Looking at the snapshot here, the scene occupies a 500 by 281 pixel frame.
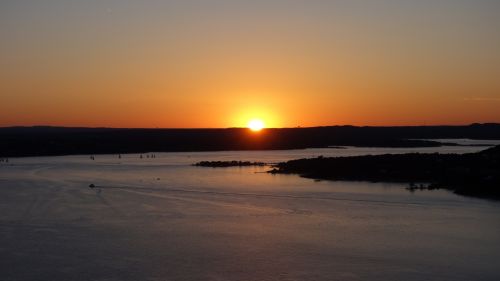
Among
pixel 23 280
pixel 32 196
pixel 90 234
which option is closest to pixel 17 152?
pixel 32 196

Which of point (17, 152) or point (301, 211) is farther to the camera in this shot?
point (17, 152)

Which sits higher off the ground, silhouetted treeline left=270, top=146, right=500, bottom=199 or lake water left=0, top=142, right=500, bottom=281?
silhouetted treeline left=270, top=146, right=500, bottom=199

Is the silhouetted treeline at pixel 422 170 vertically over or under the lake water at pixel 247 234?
over

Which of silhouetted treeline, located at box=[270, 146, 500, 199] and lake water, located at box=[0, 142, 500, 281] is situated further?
silhouetted treeline, located at box=[270, 146, 500, 199]

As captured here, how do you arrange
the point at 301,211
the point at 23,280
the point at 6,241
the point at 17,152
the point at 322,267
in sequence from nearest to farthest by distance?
the point at 23,280 < the point at 322,267 < the point at 6,241 < the point at 301,211 < the point at 17,152

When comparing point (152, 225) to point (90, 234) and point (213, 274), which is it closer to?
point (90, 234)
